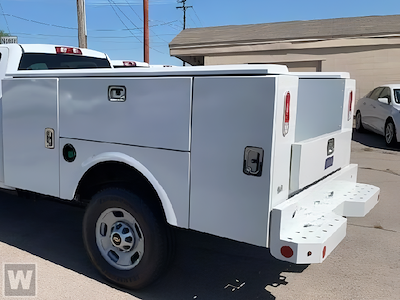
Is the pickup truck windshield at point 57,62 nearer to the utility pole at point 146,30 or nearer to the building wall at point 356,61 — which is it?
the building wall at point 356,61

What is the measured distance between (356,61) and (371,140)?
14.2ft

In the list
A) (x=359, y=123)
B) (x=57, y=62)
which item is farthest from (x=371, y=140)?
(x=57, y=62)

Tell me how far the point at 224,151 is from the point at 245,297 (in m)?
1.42

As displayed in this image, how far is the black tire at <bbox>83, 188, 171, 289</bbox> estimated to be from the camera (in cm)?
333

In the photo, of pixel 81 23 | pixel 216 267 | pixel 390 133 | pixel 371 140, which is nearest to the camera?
pixel 216 267

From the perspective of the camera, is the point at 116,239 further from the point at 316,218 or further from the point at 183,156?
the point at 316,218

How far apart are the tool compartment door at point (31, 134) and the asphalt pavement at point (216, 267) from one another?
2.59ft

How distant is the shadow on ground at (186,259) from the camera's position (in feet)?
12.1

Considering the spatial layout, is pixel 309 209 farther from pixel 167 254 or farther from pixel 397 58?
pixel 397 58

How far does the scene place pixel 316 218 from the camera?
10.7 ft

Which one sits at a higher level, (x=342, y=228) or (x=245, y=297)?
(x=342, y=228)

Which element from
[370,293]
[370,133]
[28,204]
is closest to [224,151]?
[370,293]

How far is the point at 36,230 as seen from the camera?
5.11 meters

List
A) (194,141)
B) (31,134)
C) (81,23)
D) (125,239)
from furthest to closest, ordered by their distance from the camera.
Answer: (81,23)
(31,134)
(125,239)
(194,141)
